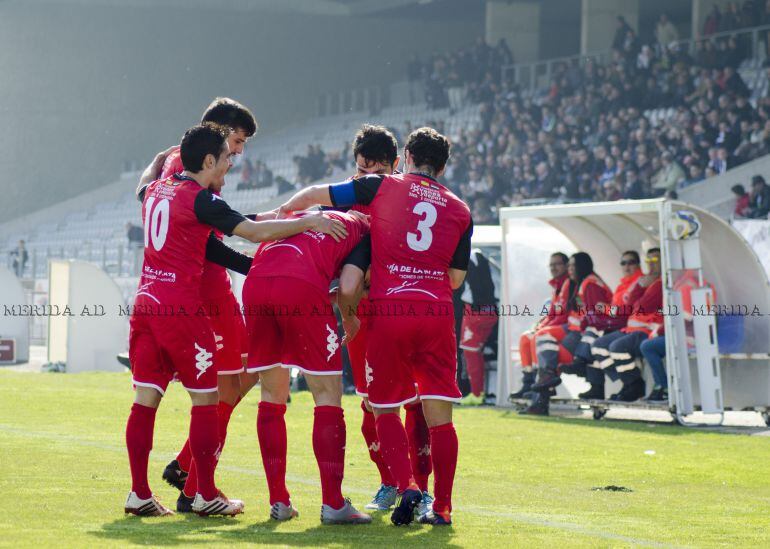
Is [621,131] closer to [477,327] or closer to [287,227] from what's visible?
[477,327]

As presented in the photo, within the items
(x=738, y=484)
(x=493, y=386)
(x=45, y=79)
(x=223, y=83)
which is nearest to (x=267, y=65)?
(x=223, y=83)

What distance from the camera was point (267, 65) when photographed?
4747cm

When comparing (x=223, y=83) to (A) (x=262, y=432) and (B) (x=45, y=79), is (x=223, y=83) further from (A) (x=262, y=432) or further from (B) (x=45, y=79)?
Result: (A) (x=262, y=432)

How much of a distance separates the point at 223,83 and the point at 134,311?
41454 millimetres

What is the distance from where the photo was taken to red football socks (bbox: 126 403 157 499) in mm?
6309

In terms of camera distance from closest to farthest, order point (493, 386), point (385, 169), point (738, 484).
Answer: point (385, 169)
point (738, 484)
point (493, 386)

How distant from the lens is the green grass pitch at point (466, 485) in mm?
5863

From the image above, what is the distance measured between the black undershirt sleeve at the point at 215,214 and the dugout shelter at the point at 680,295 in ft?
23.3

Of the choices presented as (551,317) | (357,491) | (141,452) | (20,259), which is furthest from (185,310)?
(20,259)

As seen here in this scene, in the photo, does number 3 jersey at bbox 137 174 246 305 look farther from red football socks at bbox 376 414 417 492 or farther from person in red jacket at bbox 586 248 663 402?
A: person in red jacket at bbox 586 248 663 402

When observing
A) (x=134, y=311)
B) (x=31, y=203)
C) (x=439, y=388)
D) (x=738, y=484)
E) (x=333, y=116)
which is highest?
(x=333, y=116)

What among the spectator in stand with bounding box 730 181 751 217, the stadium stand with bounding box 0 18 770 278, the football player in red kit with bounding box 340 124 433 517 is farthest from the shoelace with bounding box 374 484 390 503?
the stadium stand with bounding box 0 18 770 278

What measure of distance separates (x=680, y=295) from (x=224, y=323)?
23.1 feet

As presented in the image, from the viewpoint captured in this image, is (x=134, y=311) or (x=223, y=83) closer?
(x=134, y=311)
